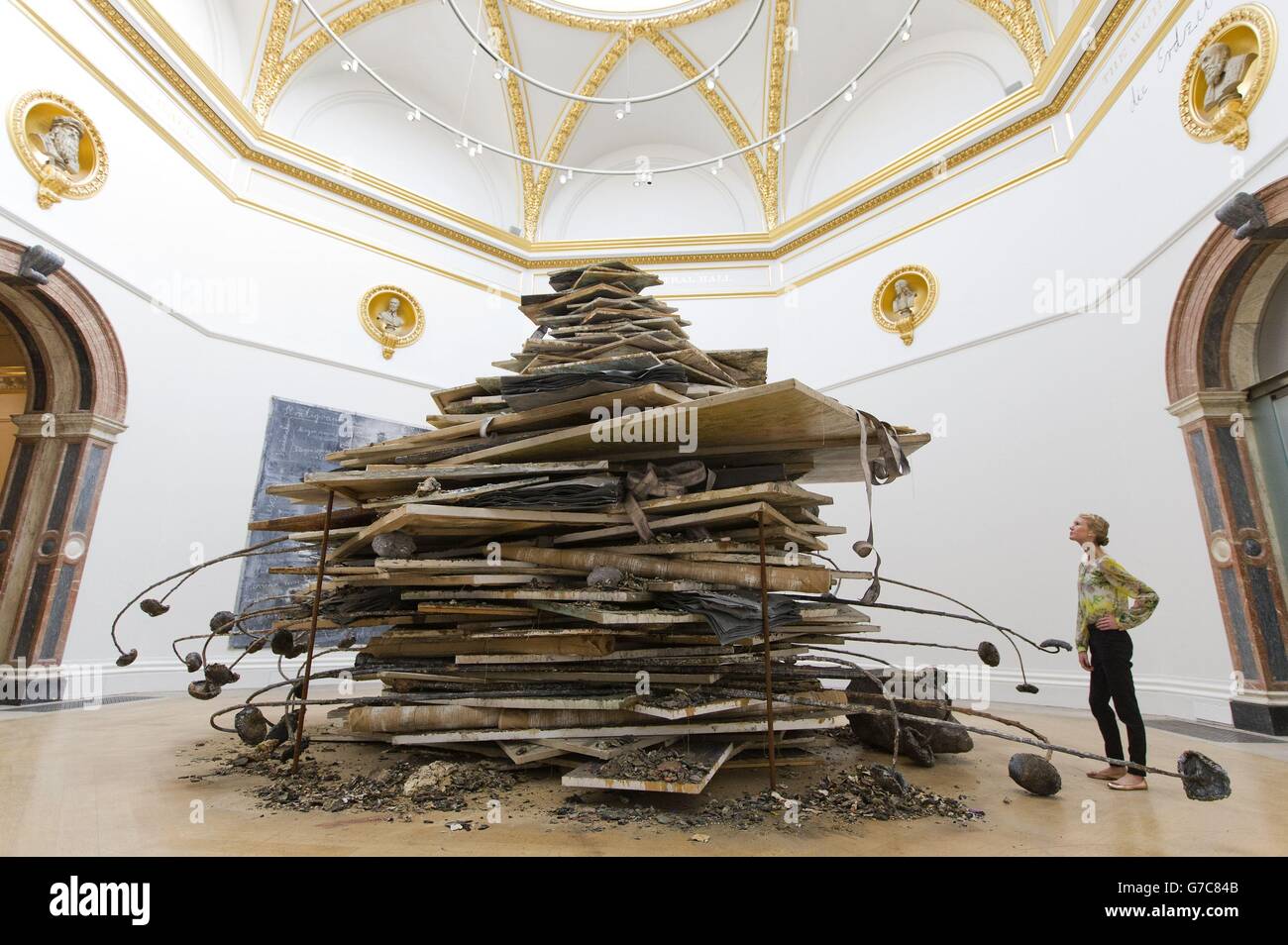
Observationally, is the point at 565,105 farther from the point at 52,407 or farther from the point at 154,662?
the point at 154,662

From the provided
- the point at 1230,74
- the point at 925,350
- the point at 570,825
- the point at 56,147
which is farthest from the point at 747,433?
the point at 56,147

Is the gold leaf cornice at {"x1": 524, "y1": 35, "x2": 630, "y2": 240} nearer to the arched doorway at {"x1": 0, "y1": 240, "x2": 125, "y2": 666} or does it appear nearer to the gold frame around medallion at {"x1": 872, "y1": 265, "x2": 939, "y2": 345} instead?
the gold frame around medallion at {"x1": 872, "y1": 265, "x2": 939, "y2": 345}

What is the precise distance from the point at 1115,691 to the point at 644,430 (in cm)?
238

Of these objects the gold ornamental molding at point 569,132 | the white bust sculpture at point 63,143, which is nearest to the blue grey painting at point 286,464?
the white bust sculpture at point 63,143

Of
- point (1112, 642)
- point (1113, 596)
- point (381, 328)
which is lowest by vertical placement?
point (1112, 642)

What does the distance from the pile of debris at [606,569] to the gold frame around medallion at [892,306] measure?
560 centimetres

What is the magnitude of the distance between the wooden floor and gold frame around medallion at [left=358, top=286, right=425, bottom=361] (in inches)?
254

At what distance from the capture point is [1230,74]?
4.53 meters

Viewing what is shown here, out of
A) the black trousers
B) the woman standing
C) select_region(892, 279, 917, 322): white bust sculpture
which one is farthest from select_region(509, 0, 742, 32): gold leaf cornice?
the black trousers

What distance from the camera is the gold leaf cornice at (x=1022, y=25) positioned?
23.3 ft

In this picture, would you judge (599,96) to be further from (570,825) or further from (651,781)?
(570,825)

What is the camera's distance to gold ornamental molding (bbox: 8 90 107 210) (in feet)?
17.5

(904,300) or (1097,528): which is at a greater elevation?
(904,300)

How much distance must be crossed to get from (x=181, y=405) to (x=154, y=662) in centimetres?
272
